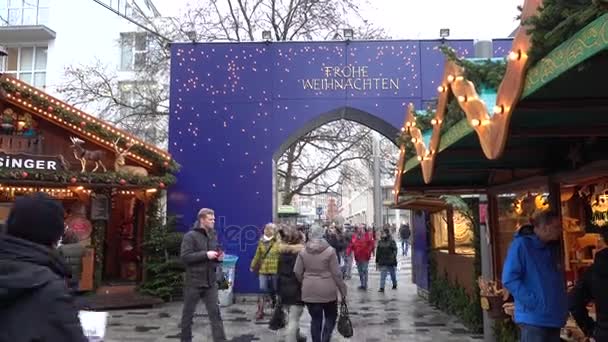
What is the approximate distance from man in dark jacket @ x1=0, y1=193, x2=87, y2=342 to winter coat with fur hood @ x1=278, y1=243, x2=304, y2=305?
4.74m

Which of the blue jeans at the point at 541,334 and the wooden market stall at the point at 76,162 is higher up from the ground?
the wooden market stall at the point at 76,162

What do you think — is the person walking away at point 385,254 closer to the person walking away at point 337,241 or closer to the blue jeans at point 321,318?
the person walking away at point 337,241

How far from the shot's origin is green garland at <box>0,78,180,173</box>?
11.9 meters

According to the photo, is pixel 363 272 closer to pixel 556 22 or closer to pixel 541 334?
pixel 541 334

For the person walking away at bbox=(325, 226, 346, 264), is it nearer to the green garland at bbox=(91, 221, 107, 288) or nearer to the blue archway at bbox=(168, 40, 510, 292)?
the blue archway at bbox=(168, 40, 510, 292)

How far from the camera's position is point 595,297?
145 inches

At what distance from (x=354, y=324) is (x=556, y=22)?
7.74 metres

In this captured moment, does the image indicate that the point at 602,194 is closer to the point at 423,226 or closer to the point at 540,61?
the point at 540,61

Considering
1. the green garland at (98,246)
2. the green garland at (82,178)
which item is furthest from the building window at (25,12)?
the green garland at (82,178)

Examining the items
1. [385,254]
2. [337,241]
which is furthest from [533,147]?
[337,241]

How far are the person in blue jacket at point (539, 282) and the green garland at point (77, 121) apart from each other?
391 inches

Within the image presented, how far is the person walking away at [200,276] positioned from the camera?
660cm

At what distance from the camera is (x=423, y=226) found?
13.0m

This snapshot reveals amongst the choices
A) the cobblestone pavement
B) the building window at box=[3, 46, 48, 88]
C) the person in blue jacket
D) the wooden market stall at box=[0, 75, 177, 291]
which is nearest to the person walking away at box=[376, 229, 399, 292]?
the cobblestone pavement
